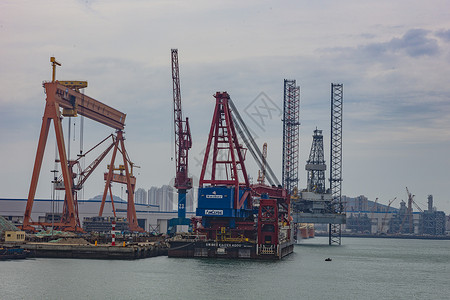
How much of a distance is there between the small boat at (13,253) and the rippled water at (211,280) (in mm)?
2382

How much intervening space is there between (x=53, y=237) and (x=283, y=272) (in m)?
41.1

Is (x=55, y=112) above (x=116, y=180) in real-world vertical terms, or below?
above

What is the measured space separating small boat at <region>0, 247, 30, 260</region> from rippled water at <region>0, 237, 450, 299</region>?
2.38 metres

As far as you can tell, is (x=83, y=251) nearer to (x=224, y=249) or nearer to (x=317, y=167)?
(x=224, y=249)

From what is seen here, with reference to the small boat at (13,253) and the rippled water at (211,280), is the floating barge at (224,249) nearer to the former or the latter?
the rippled water at (211,280)

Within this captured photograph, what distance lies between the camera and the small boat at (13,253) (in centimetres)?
7669

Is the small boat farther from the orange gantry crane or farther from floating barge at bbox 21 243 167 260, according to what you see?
the orange gantry crane

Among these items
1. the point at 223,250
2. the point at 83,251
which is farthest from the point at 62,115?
the point at 223,250

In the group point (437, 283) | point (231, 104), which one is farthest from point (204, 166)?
point (437, 283)

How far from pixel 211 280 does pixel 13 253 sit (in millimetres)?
29677

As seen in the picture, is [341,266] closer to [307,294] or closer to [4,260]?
[307,294]

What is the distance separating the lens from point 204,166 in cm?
8744

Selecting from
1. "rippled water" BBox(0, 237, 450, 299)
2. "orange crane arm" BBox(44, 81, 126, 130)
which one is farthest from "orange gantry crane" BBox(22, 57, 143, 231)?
"rippled water" BBox(0, 237, 450, 299)

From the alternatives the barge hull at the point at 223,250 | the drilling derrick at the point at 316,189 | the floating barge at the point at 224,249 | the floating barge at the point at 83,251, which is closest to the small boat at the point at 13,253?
the floating barge at the point at 83,251
